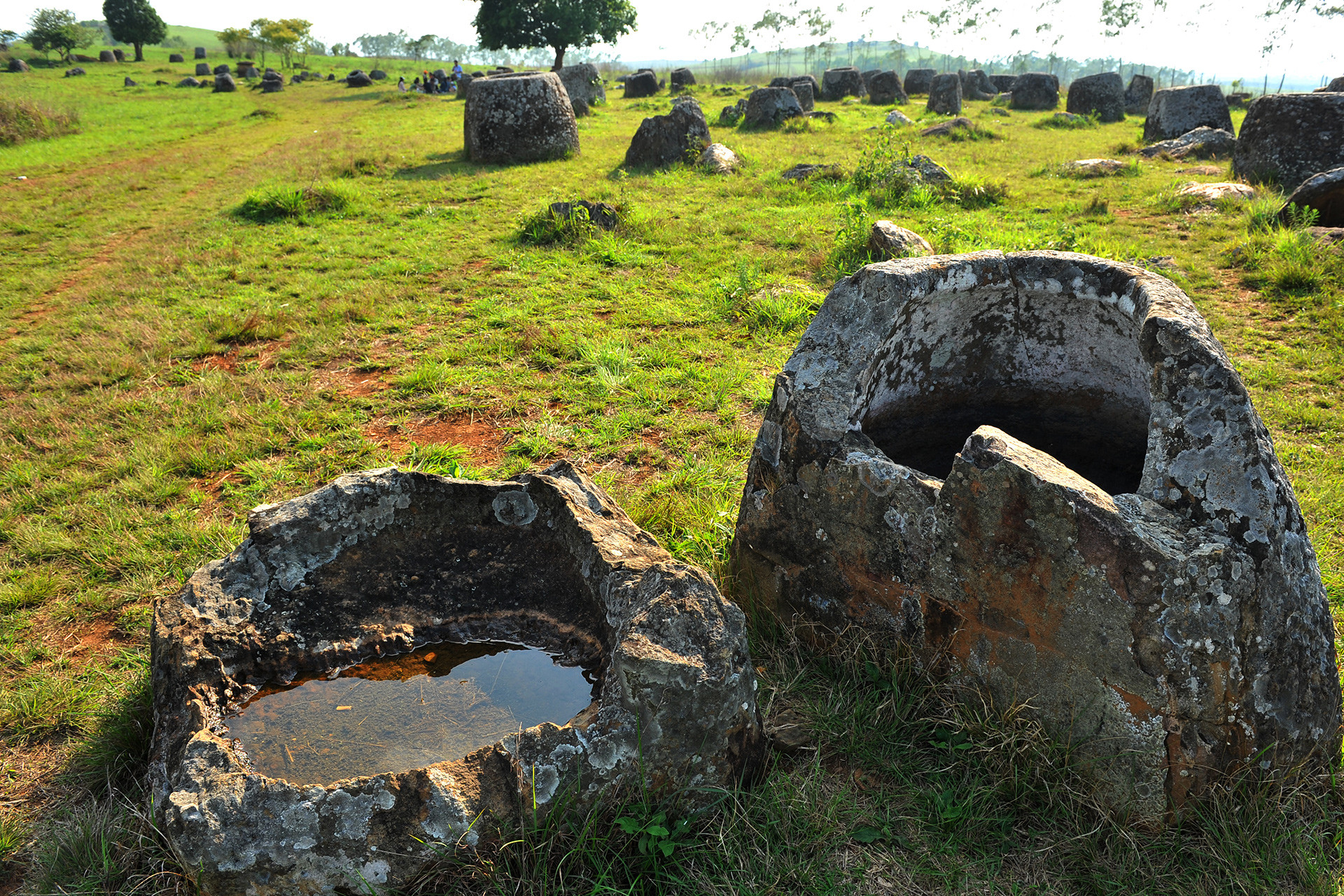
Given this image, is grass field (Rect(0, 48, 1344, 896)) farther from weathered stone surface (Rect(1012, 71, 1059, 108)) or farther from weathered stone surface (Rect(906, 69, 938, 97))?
weathered stone surface (Rect(906, 69, 938, 97))

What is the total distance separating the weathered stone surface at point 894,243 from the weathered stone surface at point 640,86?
23.3 metres

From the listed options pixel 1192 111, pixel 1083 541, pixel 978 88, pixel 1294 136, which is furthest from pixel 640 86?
pixel 1083 541

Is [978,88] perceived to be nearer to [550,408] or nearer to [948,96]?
[948,96]

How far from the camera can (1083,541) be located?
2.02m

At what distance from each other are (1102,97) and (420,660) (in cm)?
2362

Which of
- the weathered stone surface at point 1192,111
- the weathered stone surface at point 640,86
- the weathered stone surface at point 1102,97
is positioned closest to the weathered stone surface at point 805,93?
the weathered stone surface at point 640,86

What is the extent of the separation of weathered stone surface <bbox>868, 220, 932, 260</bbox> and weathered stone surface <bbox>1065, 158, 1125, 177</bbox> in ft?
20.2

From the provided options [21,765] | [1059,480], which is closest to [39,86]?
[21,765]

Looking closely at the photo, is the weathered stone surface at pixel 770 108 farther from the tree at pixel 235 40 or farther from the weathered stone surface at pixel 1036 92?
the tree at pixel 235 40

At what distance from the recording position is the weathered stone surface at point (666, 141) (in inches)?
479

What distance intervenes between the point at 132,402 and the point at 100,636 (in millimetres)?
2410

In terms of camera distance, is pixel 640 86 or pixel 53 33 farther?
pixel 53 33

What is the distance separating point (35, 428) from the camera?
15.5 feet

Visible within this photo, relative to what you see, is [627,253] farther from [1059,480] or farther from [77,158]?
[77,158]
